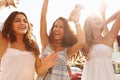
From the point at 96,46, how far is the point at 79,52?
254 mm

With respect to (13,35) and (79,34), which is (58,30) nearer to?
(79,34)

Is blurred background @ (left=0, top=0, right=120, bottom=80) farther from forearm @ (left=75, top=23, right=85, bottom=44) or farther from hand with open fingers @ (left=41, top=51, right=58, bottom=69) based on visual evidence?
hand with open fingers @ (left=41, top=51, right=58, bottom=69)

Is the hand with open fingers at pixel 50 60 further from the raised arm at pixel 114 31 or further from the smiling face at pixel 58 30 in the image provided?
the raised arm at pixel 114 31

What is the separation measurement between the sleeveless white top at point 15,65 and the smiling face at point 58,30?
1.11ft

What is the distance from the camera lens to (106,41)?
2.34 metres

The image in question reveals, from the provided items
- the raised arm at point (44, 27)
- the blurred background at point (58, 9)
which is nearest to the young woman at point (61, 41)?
the raised arm at point (44, 27)

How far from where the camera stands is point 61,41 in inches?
92.2

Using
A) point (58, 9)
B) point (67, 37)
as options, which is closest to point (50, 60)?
point (67, 37)

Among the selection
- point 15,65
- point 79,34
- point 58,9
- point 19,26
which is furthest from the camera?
point 58,9

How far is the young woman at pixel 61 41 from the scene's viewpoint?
2.27m

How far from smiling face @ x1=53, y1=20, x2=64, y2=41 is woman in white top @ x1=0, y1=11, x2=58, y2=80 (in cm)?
20

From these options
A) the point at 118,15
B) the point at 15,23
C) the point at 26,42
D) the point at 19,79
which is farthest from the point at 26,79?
the point at 118,15

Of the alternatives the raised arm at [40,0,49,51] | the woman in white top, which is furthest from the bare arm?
the raised arm at [40,0,49,51]

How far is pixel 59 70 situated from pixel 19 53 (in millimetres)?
397
